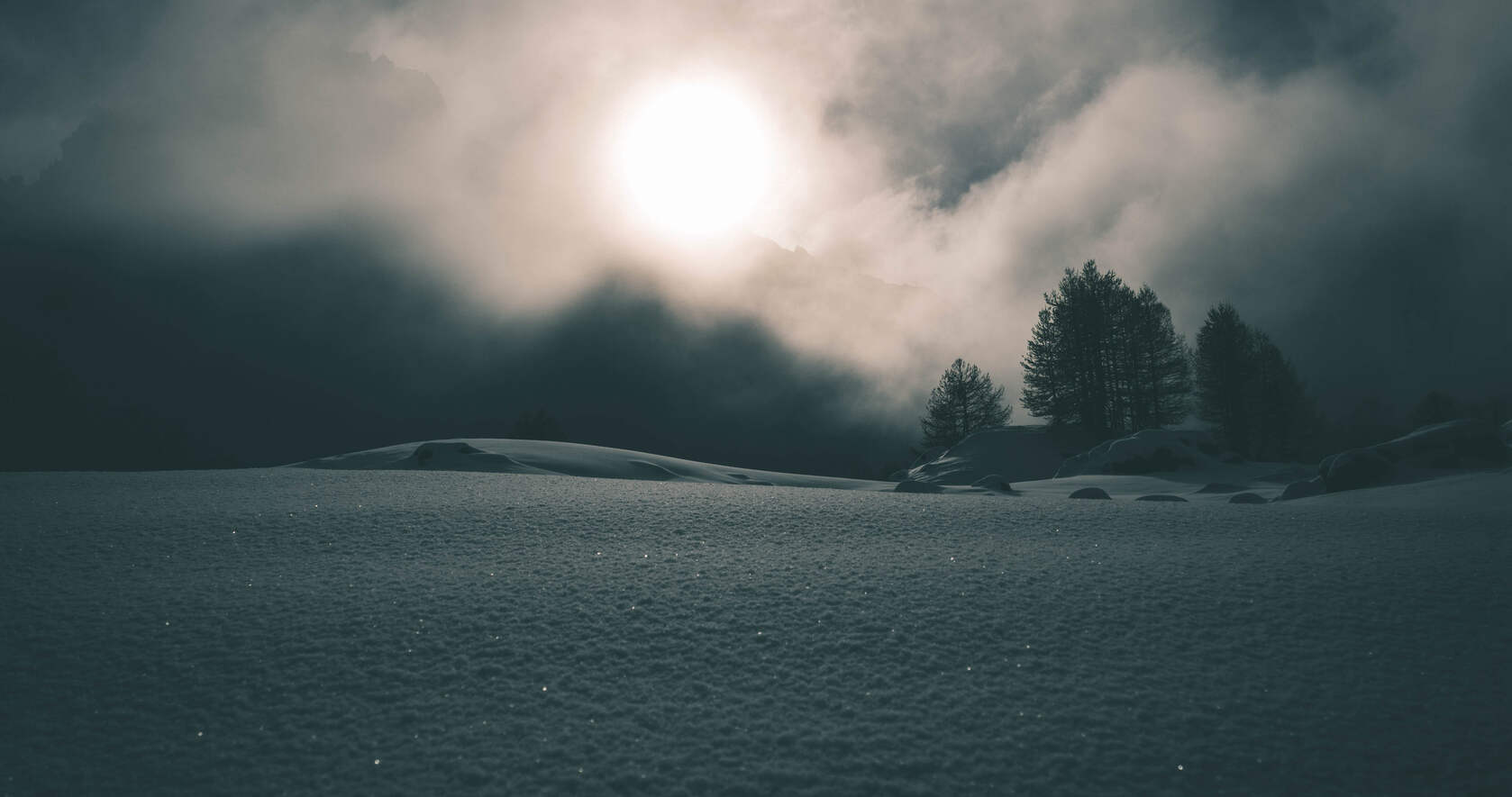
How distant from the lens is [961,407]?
39812 mm

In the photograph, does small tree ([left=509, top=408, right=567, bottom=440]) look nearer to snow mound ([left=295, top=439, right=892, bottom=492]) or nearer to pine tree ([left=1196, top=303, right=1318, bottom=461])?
snow mound ([left=295, top=439, right=892, bottom=492])

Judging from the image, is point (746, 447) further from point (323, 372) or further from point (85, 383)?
point (85, 383)

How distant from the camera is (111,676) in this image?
2.32 meters

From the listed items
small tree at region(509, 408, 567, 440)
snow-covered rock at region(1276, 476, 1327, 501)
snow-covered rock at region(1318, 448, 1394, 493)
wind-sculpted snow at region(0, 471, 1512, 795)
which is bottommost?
wind-sculpted snow at region(0, 471, 1512, 795)

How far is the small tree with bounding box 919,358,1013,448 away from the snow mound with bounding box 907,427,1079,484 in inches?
378

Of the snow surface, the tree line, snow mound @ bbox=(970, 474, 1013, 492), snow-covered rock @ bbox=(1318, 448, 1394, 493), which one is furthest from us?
the tree line

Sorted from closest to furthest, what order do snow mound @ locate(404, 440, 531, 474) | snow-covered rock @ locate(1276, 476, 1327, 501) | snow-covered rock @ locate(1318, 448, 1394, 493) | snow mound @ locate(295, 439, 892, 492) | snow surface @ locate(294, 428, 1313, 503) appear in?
snow-covered rock @ locate(1318, 448, 1394, 493)
snow-covered rock @ locate(1276, 476, 1327, 501)
snow mound @ locate(404, 440, 531, 474)
snow mound @ locate(295, 439, 892, 492)
snow surface @ locate(294, 428, 1313, 503)

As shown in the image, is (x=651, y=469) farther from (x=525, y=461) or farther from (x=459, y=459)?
(x=459, y=459)

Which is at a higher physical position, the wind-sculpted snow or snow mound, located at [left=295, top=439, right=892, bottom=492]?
snow mound, located at [left=295, top=439, right=892, bottom=492]

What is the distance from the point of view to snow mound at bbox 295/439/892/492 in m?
11.1

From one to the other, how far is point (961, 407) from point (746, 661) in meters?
39.2

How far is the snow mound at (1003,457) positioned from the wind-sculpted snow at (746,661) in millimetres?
21715

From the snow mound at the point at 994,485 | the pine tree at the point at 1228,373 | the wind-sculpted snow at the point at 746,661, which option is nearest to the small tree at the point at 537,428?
the snow mound at the point at 994,485

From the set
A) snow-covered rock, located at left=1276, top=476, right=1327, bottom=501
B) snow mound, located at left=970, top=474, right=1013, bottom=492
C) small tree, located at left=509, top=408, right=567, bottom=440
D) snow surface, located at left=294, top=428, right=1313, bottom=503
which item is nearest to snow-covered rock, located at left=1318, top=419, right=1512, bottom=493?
snow-covered rock, located at left=1276, top=476, right=1327, bottom=501
